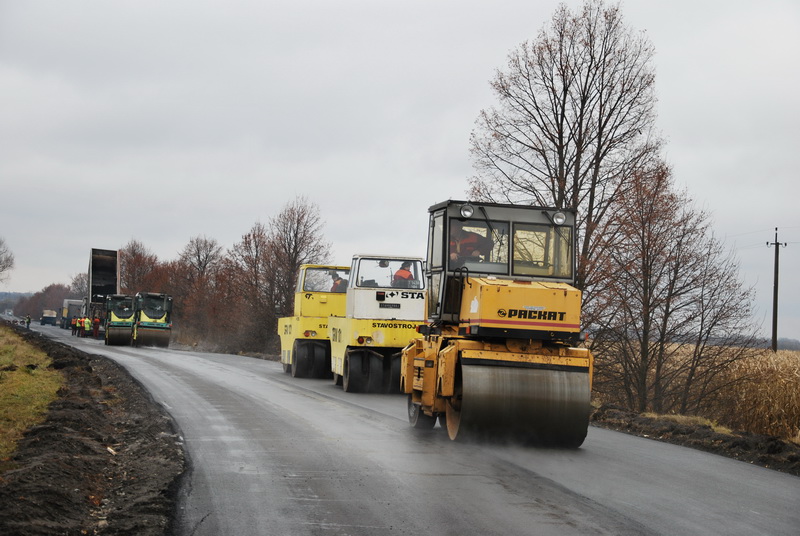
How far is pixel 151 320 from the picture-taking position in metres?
45.8

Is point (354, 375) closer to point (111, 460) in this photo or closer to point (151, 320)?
point (111, 460)

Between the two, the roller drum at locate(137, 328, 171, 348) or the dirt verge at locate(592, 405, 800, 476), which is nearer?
the dirt verge at locate(592, 405, 800, 476)

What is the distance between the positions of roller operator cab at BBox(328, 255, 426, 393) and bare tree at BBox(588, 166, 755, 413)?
6587mm

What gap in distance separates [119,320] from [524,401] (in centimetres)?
3999

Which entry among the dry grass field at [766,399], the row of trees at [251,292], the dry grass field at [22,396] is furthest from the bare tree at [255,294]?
the dry grass field at [766,399]

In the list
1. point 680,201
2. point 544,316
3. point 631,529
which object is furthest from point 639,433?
point 680,201

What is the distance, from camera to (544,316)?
1077 cm

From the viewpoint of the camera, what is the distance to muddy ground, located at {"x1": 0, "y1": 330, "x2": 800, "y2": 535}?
6.44 m

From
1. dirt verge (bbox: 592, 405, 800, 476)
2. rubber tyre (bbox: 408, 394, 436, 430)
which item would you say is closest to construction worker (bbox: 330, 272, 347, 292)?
dirt verge (bbox: 592, 405, 800, 476)

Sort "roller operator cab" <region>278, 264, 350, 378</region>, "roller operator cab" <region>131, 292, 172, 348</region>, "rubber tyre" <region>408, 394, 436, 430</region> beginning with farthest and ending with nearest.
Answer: "roller operator cab" <region>131, 292, 172, 348</region>
"roller operator cab" <region>278, 264, 350, 378</region>
"rubber tyre" <region>408, 394, 436, 430</region>

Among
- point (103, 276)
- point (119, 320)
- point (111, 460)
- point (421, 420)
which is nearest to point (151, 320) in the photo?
point (119, 320)

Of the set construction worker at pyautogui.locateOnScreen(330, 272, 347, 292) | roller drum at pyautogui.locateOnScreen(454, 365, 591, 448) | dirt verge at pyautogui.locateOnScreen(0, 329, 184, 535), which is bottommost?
dirt verge at pyautogui.locateOnScreen(0, 329, 184, 535)

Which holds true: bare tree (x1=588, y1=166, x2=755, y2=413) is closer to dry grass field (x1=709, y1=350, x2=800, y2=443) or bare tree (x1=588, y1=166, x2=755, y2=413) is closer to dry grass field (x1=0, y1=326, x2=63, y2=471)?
dry grass field (x1=709, y1=350, x2=800, y2=443)

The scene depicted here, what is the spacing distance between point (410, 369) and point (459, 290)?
75.9 inches
